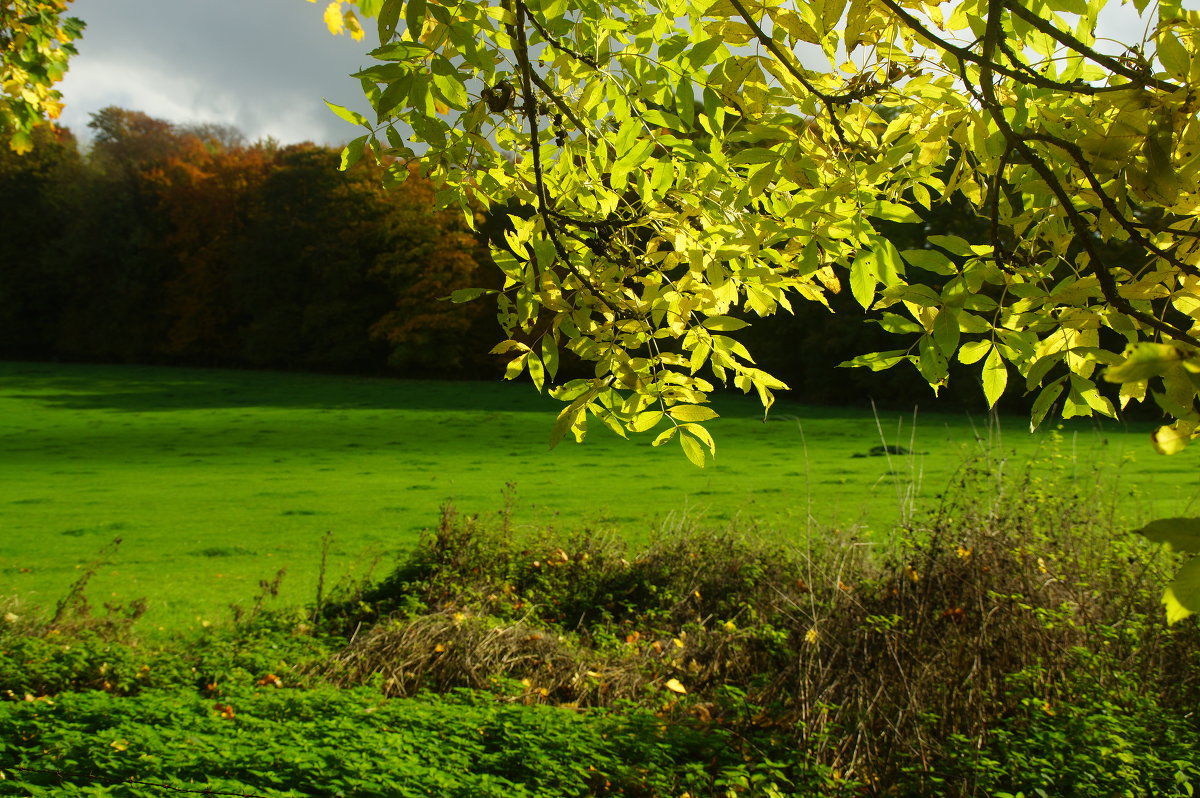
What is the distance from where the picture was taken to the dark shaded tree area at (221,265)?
3838 cm

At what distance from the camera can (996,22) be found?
1.45 metres

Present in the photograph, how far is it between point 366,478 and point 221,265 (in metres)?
33.1

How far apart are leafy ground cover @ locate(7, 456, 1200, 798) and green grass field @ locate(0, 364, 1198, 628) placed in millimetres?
860

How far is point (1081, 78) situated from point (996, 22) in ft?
1.88

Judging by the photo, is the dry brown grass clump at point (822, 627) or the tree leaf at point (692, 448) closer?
the tree leaf at point (692, 448)

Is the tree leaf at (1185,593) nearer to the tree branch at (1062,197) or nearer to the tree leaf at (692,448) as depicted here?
the tree branch at (1062,197)

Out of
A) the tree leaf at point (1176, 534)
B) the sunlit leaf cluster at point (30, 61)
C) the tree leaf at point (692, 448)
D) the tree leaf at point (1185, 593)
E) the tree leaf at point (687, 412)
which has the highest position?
the sunlit leaf cluster at point (30, 61)

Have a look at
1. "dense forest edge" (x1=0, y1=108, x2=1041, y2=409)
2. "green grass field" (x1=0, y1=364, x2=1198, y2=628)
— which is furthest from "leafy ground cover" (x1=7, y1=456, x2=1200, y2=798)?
"dense forest edge" (x1=0, y1=108, x2=1041, y2=409)

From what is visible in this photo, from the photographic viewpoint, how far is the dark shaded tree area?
38.4 m

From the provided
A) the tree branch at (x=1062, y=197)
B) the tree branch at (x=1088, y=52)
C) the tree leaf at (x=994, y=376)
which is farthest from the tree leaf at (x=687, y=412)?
the tree branch at (x=1088, y=52)

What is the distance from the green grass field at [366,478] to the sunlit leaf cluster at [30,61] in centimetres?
360

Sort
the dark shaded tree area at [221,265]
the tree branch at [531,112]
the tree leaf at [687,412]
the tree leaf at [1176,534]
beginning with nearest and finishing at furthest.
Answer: the tree leaf at [1176,534] → the tree leaf at [687,412] → the tree branch at [531,112] → the dark shaded tree area at [221,265]

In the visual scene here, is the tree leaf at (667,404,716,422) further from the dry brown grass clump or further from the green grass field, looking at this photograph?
the green grass field

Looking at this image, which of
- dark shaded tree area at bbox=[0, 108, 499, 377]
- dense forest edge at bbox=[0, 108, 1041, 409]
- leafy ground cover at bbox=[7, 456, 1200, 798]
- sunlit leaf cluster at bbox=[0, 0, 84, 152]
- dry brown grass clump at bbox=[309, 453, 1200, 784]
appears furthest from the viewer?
dark shaded tree area at bbox=[0, 108, 499, 377]
